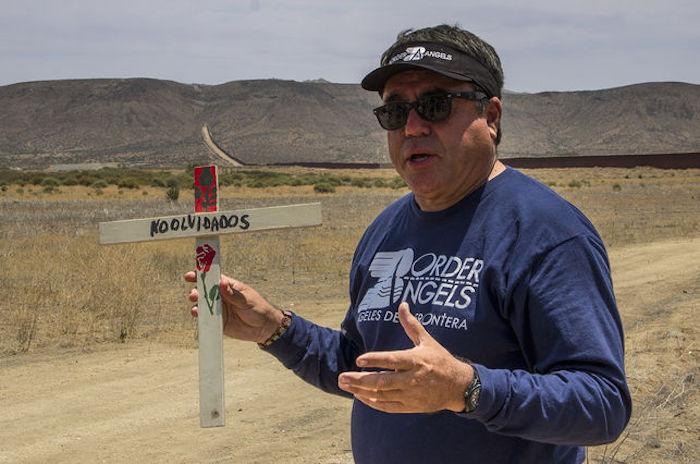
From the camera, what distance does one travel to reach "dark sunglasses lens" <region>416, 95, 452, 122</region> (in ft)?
6.96

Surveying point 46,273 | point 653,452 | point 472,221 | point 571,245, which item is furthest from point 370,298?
point 46,273

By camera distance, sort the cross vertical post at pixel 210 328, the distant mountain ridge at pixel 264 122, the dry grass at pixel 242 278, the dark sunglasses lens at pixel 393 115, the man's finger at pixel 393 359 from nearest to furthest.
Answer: the man's finger at pixel 393 359 → the dark sunglasses lens at pixel 393 115 → the cross vertical post at pixel 210 328 → the dry grass at pixel 242 278 → the distant mountain ridge at pixel 264 122

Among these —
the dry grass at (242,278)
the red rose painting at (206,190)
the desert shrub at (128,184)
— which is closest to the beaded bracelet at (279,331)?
the red rose painting at (206,190)

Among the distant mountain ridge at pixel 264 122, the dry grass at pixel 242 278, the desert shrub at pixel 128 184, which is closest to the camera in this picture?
the dry grass at pixel 242 278

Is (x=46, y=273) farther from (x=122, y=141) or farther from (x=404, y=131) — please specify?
(x=122, y=141)

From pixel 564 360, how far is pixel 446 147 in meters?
0.72

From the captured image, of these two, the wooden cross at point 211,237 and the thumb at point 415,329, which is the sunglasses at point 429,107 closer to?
the wooden cross at point 211,237

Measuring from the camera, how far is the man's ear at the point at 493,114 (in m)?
2.20

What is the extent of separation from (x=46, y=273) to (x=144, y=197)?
72.3ft

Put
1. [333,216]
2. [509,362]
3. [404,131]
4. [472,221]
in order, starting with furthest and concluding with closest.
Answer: [333,216] → [404,131] → [472,221] → [509,362]

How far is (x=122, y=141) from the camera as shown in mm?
120312

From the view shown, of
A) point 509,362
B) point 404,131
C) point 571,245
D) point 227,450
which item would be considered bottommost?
point 227,450

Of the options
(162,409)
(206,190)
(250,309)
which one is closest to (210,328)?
(250,309)

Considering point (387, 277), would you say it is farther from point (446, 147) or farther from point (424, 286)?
point (446, 147)
